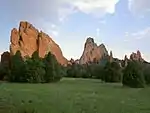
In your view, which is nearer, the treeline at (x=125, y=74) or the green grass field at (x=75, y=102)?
the green grass field at (x=75, y=102)

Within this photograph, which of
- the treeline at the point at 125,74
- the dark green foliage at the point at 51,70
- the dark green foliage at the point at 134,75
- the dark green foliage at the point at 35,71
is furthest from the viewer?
the dark green foliage at the point at 51,70

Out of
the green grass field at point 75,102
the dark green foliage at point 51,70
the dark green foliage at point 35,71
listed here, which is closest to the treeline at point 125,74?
the dark green foliage at point 51,70

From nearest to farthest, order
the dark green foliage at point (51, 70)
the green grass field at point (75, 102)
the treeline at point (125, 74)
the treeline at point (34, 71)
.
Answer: the green grass field at point (75, 102) < the treeline at point (125, 74) < the treeline at point (34, 71) < the dark green foliage at point (51, 70)

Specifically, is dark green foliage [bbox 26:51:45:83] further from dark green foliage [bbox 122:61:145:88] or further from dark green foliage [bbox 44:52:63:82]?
dark green foliage [bbox 122:61:145:88]

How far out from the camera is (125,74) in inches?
1863

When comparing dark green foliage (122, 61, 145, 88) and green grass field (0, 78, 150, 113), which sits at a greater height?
dark green foliage (122, 61, 145, 88)

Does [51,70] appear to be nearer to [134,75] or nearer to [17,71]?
[17,71]

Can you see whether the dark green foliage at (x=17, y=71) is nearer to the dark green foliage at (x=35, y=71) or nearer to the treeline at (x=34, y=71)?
the treeline at (x=34, y=71)

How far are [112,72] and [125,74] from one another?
17.2 metres

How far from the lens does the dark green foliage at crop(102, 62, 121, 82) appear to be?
64125 millimetres

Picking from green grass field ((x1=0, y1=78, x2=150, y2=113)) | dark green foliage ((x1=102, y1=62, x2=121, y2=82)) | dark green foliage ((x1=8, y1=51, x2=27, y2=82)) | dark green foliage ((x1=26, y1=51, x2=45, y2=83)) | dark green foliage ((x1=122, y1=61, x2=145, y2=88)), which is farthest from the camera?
dark green foliage ((x1=8, y1=51, x2=27, y2=82))

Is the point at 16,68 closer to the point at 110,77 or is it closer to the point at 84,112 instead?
the point at 110,77

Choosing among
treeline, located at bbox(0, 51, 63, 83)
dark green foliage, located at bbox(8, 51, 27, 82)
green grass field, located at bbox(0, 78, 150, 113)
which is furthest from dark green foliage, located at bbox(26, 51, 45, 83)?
green grass field, located at bbox(0, 78, 150, 113)

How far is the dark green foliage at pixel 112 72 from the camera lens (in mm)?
64125
